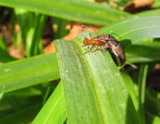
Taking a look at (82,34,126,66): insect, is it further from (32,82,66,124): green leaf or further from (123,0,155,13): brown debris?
(123,0,155,13): brown debris

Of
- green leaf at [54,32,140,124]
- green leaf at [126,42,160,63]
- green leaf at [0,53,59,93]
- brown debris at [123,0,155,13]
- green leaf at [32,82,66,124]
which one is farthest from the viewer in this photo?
brown debris at [123,0,155,13]

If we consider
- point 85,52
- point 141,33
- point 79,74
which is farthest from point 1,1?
point 141,33

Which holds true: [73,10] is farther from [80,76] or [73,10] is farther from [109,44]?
[80,76]

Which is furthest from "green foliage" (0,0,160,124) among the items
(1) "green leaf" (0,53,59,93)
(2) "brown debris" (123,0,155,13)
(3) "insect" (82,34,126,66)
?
(2) "brown debris" (123,0,155,13)

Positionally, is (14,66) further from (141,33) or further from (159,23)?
(159,23)

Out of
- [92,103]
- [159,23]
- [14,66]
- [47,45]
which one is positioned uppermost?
[159,23]

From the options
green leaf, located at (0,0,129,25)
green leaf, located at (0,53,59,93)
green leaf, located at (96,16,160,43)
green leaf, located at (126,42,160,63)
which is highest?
green leaf, located at (96,16,160,43)
